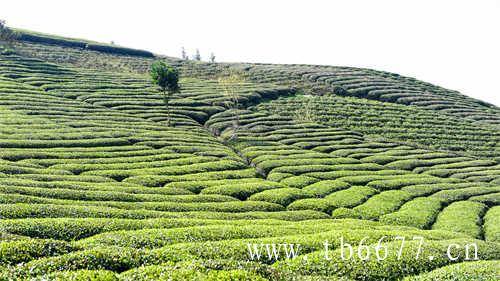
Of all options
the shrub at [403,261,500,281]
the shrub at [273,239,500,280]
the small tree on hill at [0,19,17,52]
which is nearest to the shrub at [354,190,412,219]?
the shrub at [273,239,500,280]

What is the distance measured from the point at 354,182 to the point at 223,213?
67.8 ft

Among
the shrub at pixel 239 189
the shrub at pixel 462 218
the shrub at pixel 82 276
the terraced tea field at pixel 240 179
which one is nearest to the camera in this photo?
the shrub at pixel 82 276

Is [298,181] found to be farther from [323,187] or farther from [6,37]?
[6,37]

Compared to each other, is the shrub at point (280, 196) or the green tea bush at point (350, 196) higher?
the green tea bush at point (350, 196)

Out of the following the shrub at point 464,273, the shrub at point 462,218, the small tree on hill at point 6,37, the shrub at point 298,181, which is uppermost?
the small tree on hill at point 6,37

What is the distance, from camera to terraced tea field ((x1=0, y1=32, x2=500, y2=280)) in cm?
2108

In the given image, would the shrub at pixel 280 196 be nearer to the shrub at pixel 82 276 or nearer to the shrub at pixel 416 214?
the shrub at pixel 416 214

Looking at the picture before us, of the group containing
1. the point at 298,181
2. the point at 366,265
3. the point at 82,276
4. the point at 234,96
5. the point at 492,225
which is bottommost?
the point at 298,181

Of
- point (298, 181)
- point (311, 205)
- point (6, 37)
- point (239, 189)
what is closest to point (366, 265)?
point (311, 205)

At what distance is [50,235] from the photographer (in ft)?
77.8

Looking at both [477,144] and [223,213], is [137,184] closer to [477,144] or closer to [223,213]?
[223,213]

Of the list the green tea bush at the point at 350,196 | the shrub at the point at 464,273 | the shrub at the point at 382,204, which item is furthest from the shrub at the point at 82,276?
the green tea bush at the point at 350,196

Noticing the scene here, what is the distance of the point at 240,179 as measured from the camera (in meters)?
49.2

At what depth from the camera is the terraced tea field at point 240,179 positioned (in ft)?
69.2
